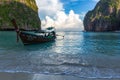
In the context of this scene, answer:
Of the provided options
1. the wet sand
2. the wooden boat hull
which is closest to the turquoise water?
the wet sand

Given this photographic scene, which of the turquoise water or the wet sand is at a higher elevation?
the wet sand

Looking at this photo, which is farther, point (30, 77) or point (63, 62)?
point (63, 62)

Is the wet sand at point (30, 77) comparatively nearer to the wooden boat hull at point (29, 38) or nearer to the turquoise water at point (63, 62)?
the turquoise water at point (63, 62)

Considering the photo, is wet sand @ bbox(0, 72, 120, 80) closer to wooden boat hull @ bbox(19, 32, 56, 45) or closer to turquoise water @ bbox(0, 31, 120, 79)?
turquoise water @ bbox(0, 31, 120, 79)

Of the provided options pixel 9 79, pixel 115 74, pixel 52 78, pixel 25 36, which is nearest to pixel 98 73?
pixel 115 74

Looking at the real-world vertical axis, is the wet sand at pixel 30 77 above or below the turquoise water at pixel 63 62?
above

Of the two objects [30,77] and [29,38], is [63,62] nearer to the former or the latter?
[30,77]

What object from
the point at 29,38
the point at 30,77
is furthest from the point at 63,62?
the point at 29,38

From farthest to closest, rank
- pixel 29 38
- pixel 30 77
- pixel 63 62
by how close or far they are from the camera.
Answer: pixel 29 38, pixel 63 62, pixel 30 77

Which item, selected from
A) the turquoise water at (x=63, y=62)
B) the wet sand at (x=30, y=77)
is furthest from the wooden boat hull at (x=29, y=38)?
the wet sand at (x=30, y=77)

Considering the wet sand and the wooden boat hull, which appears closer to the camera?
the wet sand

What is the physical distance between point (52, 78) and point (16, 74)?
2693 mm

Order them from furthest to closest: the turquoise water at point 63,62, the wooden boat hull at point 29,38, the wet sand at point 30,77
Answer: the wooden boat hull at point 29,38 → the turquoise water at point 63,62 → the wet sand at point 30,77

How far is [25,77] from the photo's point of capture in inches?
578
